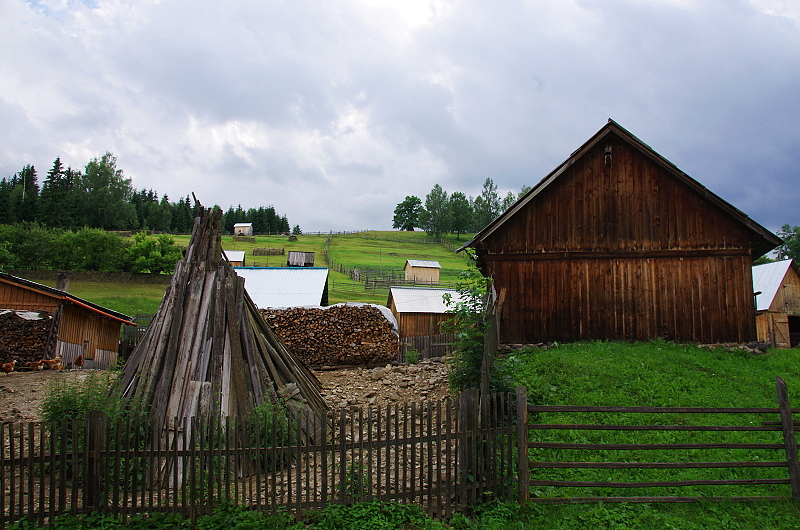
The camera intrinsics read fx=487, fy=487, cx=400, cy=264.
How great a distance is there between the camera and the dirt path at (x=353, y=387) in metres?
11.3

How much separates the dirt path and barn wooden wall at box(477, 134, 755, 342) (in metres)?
3.03

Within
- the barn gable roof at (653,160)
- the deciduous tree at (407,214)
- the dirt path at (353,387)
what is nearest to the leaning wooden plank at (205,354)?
the dirt path at (353,387)

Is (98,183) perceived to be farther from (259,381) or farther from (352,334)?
(259,381)

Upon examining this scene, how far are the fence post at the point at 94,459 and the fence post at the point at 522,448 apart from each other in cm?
502

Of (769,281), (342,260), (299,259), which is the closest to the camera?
(769,281)

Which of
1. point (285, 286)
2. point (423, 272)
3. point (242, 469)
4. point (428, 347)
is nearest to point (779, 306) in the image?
point (428, 347)

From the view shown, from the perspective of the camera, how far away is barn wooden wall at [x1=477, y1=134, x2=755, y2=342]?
13.5 m

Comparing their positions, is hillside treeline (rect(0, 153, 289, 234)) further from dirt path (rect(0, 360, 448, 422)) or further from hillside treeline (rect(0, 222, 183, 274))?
dirt path (rect(0, 360, 448, 422))

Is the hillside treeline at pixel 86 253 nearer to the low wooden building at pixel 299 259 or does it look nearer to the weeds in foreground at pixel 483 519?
the low wooden building at pixel 299 259

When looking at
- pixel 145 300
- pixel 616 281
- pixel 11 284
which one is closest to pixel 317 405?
pixel 616 281

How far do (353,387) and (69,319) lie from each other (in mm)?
13520

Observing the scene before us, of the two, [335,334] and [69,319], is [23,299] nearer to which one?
[69,319]

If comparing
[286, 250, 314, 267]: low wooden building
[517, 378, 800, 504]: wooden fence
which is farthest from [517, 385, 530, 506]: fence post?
[286, 250, 314, 267]: low wooden building

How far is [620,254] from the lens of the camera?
13.8 metres
